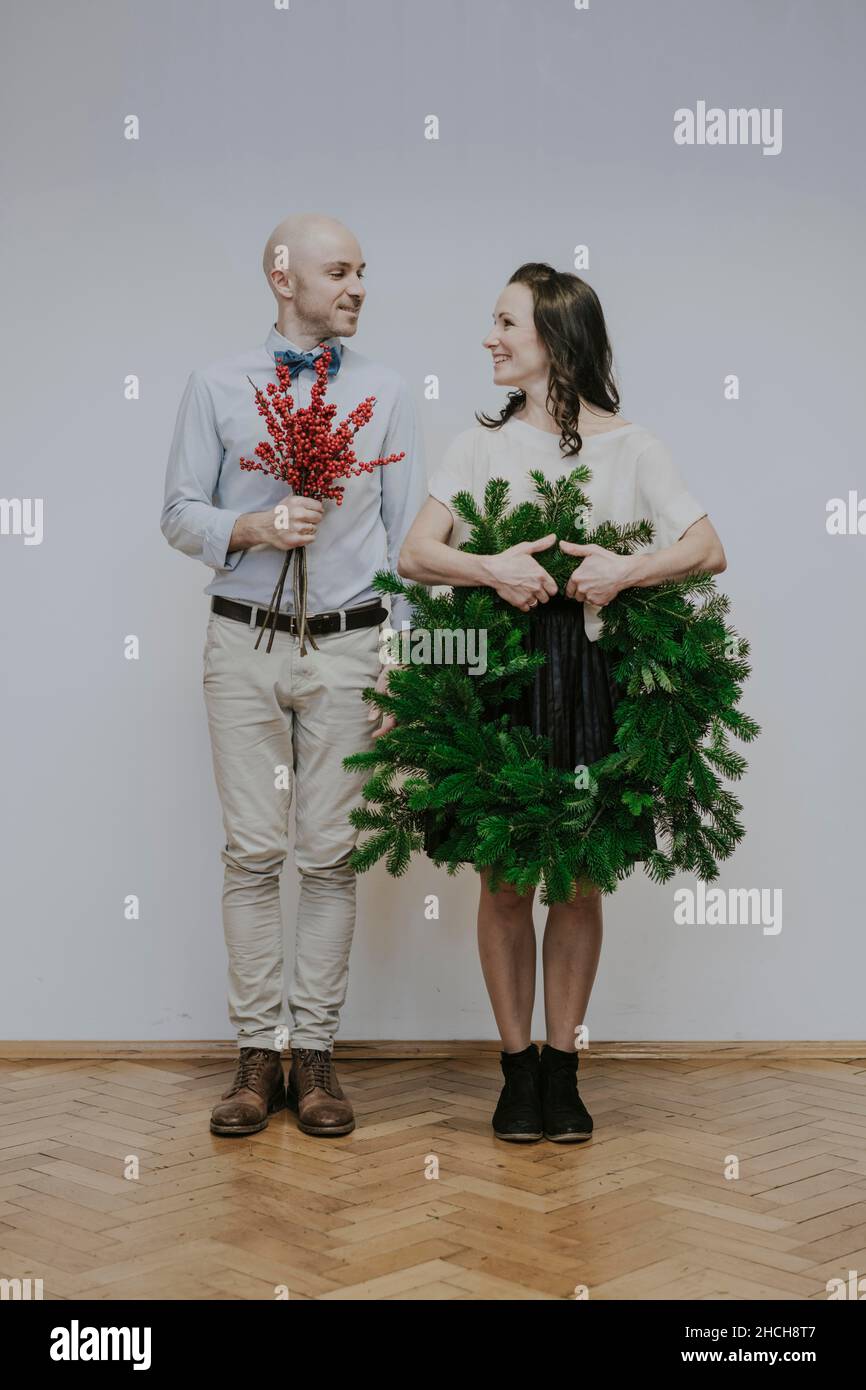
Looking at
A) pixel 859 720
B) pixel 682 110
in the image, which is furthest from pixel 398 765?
pixel 682 110

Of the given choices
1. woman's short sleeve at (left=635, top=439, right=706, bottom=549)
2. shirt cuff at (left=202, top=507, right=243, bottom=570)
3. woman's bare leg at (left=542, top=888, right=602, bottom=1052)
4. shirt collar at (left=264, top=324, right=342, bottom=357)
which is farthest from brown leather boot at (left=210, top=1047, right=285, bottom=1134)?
shirt collar at (left=264, top=324, right=342, bottom=357)

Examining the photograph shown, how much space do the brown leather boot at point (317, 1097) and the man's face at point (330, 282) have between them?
1497 millimetres

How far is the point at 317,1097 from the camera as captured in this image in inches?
115

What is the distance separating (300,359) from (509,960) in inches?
50.9

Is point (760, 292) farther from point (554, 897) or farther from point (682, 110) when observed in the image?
point (554, 897)

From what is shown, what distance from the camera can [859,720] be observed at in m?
3.61

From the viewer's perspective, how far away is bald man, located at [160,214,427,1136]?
9.70 ft

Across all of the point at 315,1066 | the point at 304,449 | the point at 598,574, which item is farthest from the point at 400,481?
the point at 315,1066

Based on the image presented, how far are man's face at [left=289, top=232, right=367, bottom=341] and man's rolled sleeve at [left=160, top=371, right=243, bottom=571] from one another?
0.90 feet

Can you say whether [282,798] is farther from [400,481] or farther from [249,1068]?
[400,481]

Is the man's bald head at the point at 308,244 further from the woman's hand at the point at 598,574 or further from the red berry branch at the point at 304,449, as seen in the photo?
the woman's hand at the point at 598,574

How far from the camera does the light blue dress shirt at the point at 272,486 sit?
9.70 ft

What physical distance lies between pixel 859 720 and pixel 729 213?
4.26 feet

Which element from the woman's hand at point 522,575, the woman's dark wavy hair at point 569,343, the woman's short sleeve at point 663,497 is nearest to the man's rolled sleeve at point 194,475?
the woman's hand at point 522,575
